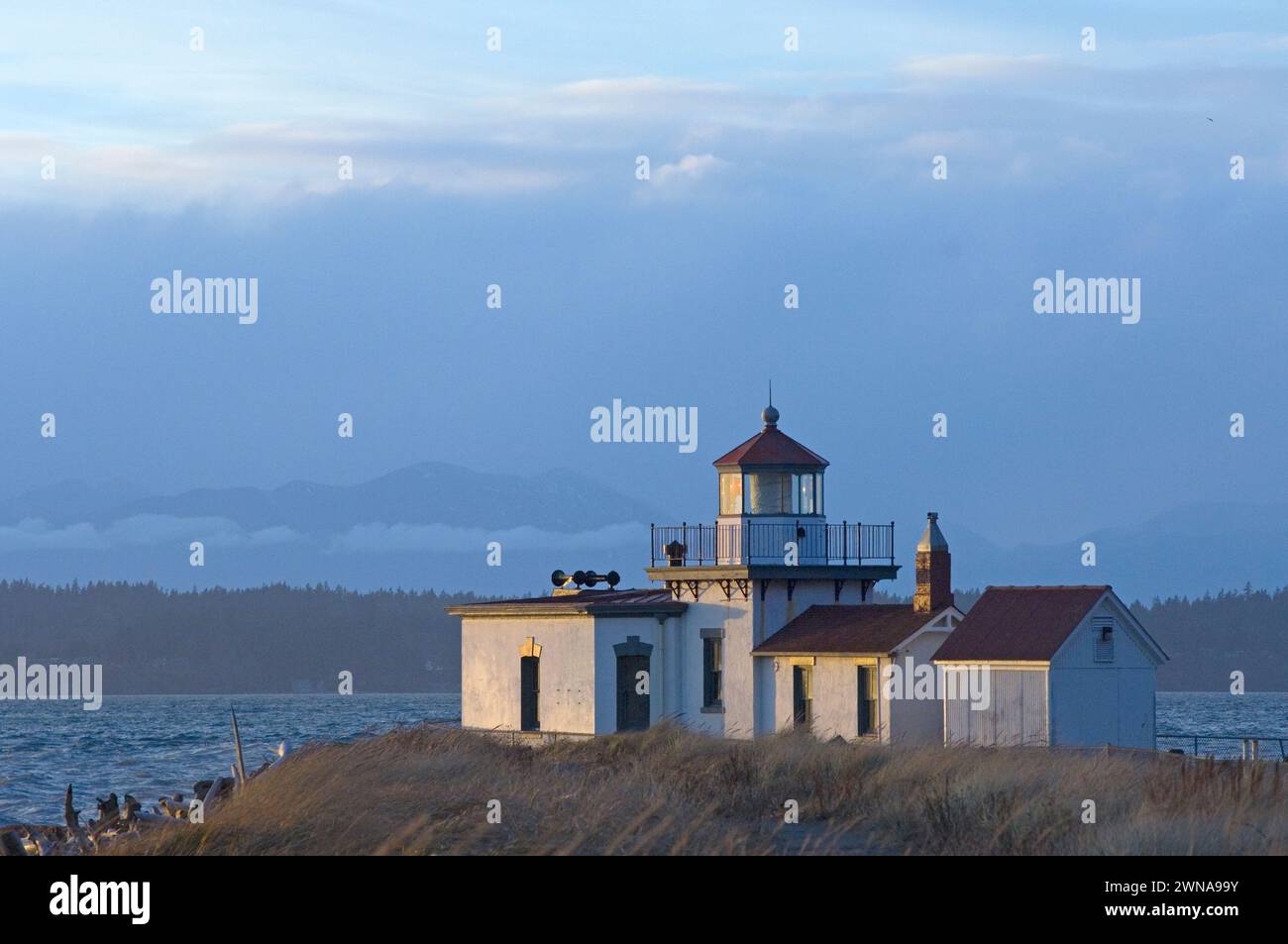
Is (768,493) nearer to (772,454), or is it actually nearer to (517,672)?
(772,454)

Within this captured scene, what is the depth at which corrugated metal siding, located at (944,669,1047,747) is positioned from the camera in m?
32.6

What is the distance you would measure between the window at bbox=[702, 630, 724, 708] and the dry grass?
1359cm

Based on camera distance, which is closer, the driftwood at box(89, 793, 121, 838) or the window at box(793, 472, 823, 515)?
the driftwood at box(89, 793, 121, 838)

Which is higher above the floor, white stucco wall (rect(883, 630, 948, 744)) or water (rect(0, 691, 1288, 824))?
white stucco wall (rect(883, 630, 948, 744))

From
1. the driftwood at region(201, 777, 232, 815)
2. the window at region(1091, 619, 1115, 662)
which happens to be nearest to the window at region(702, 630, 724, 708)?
the window at region(1091, 619, 1115, 662)

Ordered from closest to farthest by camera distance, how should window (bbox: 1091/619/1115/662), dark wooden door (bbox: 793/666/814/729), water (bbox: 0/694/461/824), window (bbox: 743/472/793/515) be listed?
window (bbox: 1091/619/1115/662) < dark wooden door (bbox: 793/666/814/729) < window (bbox: 743/472/793/515) < water (bbox: 0/694/461/824)

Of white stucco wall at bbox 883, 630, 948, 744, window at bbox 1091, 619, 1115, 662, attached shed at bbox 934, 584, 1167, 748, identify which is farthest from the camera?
white stucco wall at bbox 883, 630, 948, 744

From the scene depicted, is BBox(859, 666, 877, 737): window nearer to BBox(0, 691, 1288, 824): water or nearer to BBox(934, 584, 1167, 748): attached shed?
BBox(934, 584, 1167, 748): attached shed

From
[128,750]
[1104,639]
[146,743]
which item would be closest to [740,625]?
[1104,639]

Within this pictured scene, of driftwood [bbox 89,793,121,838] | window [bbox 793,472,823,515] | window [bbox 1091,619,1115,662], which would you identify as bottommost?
driftwood [bbox 89,793,121,838]

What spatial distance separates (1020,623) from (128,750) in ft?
195

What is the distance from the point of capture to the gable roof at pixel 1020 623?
33000 millimetres

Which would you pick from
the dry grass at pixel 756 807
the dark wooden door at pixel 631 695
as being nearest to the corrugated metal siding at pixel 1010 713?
the dark wooden door at pixel 631 695
